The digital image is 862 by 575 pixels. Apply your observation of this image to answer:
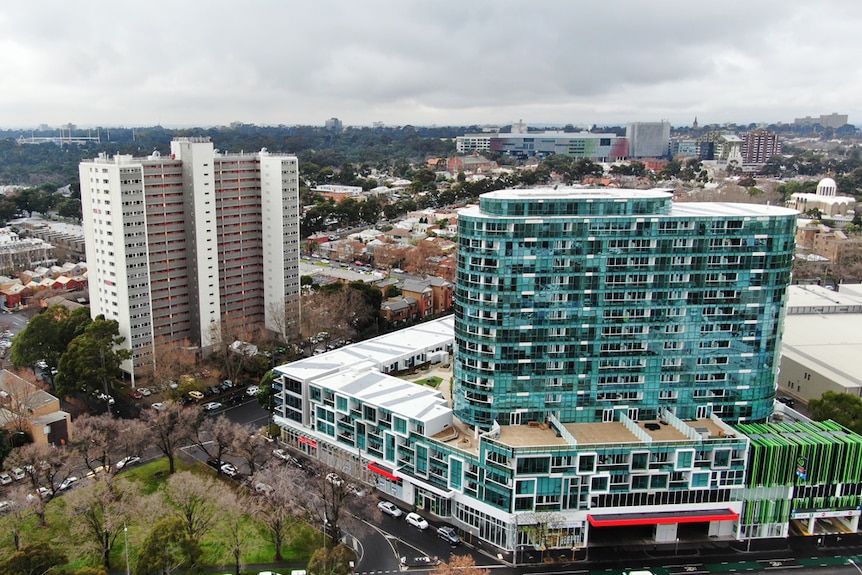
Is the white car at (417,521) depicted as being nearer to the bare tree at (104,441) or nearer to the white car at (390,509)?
the white car at (390,509)

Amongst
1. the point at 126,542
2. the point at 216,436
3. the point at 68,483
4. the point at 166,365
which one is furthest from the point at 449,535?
the point at 166,365

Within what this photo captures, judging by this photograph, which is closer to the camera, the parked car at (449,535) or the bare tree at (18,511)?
the bare tree at (18,511)

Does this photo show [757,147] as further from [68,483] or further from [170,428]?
[68,483]

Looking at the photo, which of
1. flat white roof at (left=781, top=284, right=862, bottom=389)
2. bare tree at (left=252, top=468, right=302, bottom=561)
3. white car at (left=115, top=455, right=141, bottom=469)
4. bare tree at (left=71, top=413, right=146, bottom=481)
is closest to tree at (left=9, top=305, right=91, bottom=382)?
bare tree at (left=71, top=413, right=146, bottom=481)

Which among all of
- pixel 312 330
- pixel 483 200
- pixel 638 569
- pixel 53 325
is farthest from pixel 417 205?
pixel 638 569

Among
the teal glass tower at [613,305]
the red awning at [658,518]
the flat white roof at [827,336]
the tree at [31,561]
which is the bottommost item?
the red awning at [658,518]

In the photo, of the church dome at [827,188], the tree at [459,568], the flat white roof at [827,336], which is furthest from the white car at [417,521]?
the church dome at [827,188]

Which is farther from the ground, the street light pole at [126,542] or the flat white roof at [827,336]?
the flat white roof at [827,336]
